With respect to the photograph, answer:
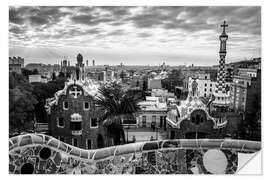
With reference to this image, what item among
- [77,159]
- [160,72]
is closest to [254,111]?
[160,72]

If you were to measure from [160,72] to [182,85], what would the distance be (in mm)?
311

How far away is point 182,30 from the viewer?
329 cm

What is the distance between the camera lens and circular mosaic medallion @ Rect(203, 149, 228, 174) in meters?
3.32

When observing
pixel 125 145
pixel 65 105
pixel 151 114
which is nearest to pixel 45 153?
pixel 65 105

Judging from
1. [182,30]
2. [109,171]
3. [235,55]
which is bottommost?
[109,171]

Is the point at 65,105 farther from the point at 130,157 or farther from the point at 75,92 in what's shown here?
the point at 130,157

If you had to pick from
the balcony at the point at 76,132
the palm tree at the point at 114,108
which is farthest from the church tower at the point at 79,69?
the balcony at the point at 76,132

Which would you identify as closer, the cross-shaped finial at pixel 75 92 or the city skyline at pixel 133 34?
the city skyline at pixel 133 34

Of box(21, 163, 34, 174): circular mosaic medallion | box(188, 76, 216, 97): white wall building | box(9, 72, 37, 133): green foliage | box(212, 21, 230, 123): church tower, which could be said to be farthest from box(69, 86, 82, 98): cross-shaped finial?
box(212, 21, 230, 123): church tower

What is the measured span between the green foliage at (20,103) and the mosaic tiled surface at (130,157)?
155 mm

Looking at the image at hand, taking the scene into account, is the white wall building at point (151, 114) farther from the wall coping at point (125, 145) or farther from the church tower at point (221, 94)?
the church tower at point (221, 94)

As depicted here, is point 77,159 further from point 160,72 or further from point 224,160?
point 224,160

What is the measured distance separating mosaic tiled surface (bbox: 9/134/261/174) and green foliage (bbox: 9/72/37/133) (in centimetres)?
16

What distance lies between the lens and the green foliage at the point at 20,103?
332 cm
